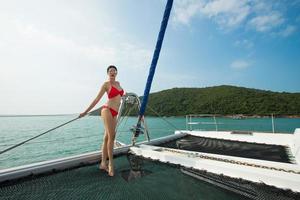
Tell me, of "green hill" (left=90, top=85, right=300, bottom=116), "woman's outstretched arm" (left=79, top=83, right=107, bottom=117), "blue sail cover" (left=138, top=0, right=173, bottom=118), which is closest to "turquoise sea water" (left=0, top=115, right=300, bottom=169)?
"woman's outstretched arm" (left=79, top=83, right=107, bottom=117)

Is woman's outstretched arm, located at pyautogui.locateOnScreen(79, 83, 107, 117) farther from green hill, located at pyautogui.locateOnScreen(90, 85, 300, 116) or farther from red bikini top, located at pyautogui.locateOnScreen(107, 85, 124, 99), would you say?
green hill, located at pyautogui.locateOnScreen(90, 85, 300, 116)

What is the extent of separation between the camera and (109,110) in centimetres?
300

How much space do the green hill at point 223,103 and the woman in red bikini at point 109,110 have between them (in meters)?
47.1

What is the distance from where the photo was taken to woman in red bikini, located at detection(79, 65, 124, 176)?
2963 millimetres

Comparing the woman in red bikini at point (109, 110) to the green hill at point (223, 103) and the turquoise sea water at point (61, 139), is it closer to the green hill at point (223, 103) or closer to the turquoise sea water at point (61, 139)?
the turquoise sea water at point (61, 139)

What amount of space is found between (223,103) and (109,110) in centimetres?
6865

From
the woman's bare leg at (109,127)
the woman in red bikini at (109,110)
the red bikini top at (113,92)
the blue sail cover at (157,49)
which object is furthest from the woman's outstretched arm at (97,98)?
the blue sail cover at (157,49)

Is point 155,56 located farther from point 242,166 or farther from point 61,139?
point 61,139

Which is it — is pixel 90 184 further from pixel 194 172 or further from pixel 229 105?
pixel 229 105

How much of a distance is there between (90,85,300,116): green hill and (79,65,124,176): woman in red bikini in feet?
154

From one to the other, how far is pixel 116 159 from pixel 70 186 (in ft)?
4.23

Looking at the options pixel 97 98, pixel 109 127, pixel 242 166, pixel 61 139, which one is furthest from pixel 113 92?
pixel 61 139

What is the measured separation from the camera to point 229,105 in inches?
2516

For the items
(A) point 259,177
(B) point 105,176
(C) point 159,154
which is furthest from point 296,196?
(B) point 105,176
